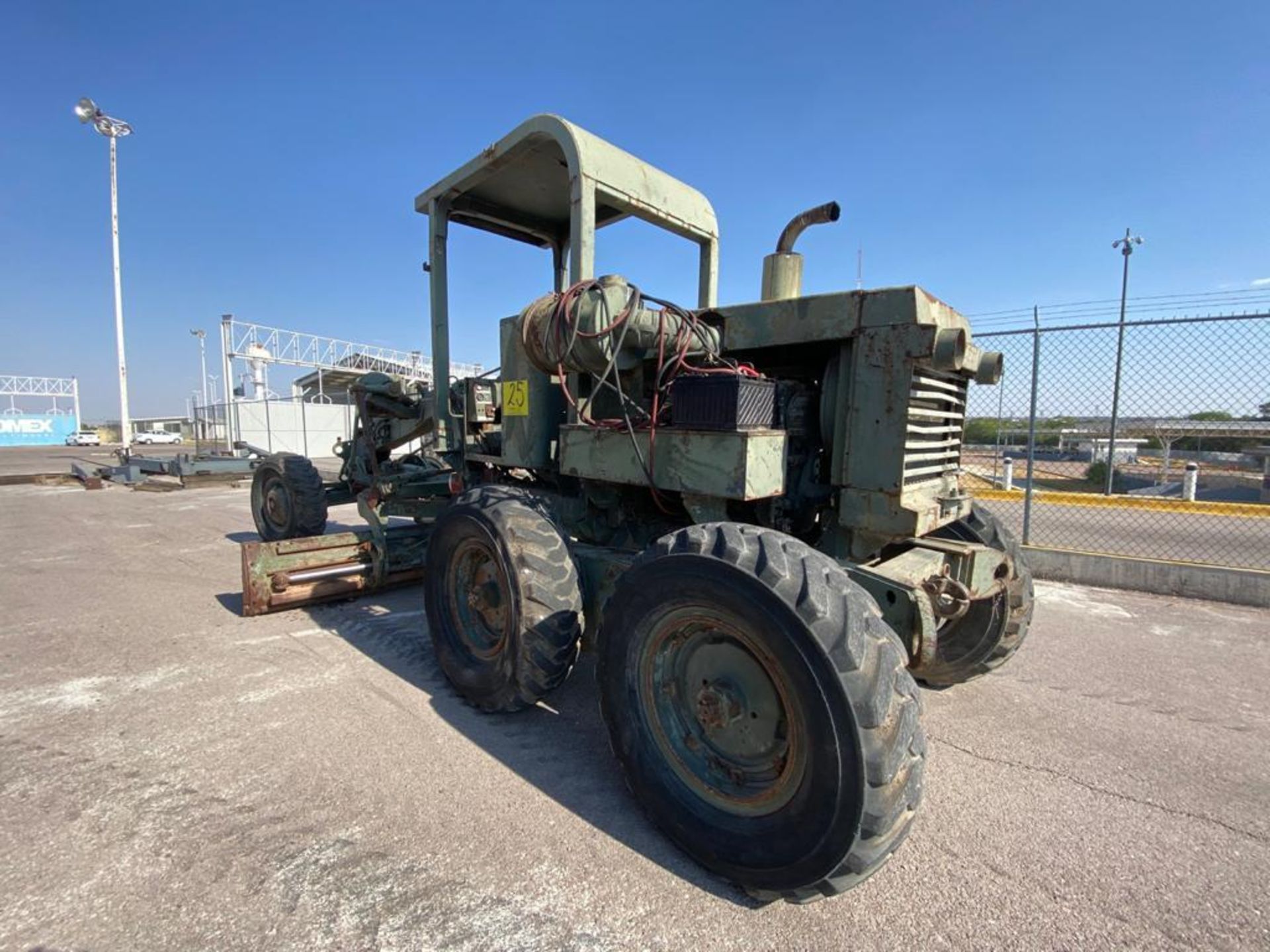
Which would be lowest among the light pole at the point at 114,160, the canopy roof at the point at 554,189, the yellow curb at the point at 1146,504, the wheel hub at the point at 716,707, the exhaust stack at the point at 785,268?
the yellow curb at the point at 1146,504

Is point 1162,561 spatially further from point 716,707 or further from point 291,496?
point 291,496

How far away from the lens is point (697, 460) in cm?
267

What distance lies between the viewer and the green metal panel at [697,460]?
2510 mm

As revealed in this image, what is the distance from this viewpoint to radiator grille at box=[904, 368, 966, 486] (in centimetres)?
265

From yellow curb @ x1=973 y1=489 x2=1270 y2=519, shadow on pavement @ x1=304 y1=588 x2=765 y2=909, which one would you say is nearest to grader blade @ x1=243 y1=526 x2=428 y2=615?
shadow on pavement @ x1=304 y1=588 x2=765 y2=909

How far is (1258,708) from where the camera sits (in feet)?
11.4

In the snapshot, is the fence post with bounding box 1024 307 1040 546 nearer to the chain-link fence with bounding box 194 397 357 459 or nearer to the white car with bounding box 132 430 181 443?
the chain-link fence with bounding box 194 397 357 459

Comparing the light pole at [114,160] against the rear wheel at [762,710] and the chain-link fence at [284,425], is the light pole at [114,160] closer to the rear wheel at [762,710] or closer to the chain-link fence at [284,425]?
the chain-link fence at [284,425]

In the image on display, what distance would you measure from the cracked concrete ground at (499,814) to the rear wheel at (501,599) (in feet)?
0.83

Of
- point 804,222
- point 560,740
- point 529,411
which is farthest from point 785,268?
point 560,740

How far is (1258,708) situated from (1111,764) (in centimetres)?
150

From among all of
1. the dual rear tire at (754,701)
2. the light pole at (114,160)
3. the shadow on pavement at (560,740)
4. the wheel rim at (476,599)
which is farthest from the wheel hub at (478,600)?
the light pole at (114,160)

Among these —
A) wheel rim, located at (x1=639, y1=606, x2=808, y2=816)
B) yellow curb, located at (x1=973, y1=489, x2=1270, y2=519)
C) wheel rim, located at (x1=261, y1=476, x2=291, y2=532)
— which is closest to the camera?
wheel rim, located at (x1=639, y1=606, x2=808, y2=816)

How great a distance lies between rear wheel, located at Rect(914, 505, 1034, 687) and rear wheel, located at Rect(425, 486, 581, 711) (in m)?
2.04
